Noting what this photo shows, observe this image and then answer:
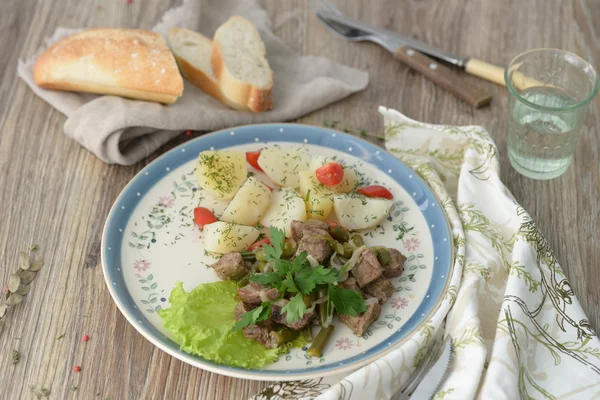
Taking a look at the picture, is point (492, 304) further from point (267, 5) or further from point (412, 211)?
point (267, 5)

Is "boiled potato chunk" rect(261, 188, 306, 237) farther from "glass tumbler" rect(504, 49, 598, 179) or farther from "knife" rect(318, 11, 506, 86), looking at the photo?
"knife" rect(318, 11, 506, 86)

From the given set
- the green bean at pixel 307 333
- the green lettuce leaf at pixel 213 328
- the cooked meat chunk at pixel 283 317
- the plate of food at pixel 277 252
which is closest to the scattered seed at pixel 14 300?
the plate of food at pixel 277 252

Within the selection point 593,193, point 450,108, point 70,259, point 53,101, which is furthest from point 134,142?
point 593,193

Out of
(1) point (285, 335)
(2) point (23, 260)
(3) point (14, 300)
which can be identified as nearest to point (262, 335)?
(1) point (285, 335)

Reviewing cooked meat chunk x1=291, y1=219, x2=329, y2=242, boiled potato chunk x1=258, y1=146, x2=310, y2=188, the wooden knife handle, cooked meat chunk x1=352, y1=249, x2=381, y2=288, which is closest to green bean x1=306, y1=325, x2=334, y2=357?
cooked meat chunk x1=352, y1=249, x2=381, y2=288

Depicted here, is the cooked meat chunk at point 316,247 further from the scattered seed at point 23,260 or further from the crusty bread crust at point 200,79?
the crusty bread crust at point 200,79
